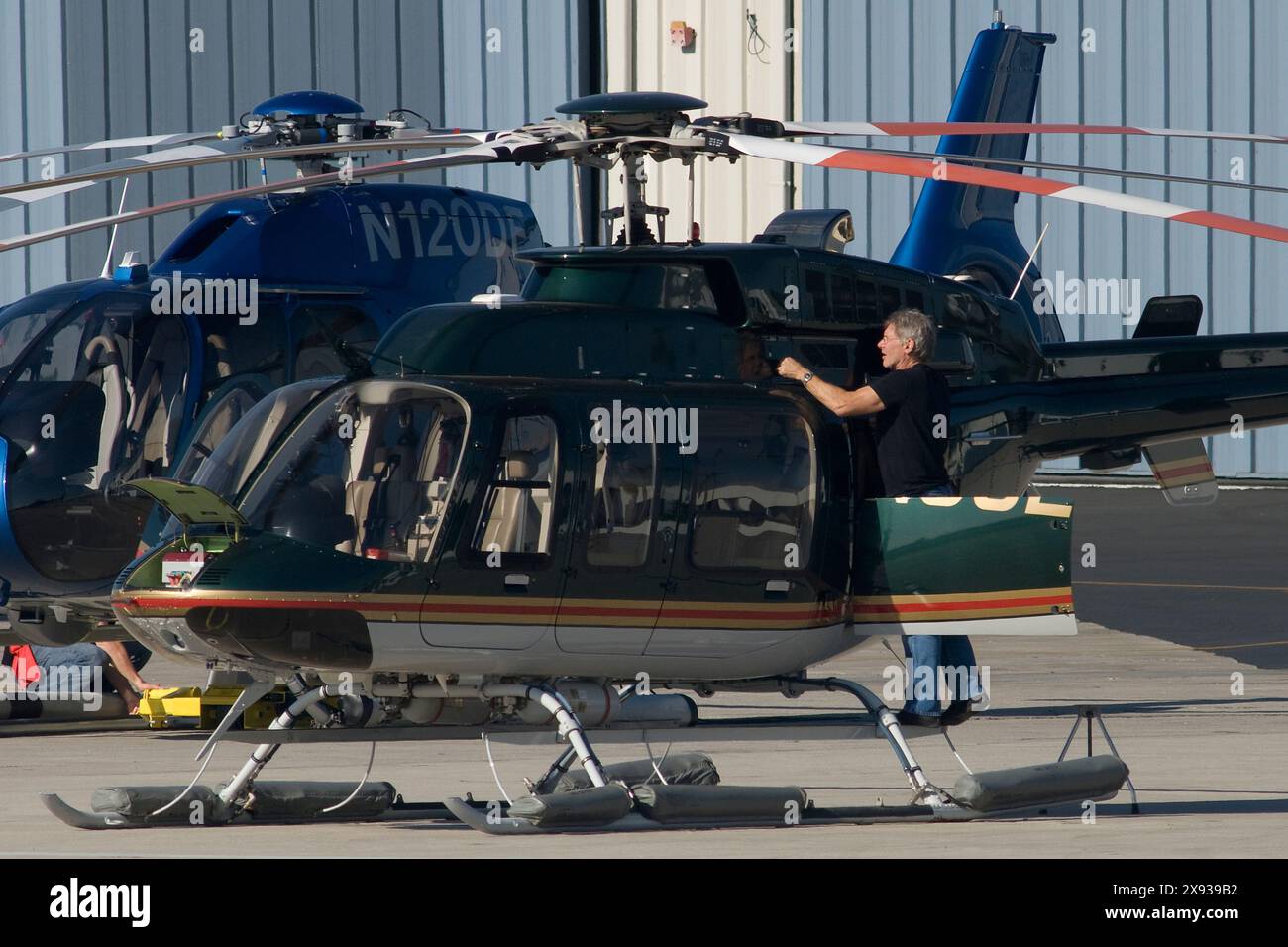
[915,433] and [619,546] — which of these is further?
[915,433]

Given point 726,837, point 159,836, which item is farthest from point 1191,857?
point 159,836

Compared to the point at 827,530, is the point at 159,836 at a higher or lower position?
lower

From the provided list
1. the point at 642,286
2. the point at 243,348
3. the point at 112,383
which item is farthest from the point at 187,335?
the point at 642,286

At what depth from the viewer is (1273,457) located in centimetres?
2753

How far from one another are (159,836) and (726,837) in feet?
7.10

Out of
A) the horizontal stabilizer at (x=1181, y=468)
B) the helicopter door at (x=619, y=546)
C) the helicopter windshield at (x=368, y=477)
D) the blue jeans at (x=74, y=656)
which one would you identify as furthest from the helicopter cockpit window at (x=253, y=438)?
the horizontal stabilizer at (x=1181, y=468)

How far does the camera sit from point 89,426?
10.9m

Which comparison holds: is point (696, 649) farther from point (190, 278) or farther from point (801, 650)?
point (190, 278)

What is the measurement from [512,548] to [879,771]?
277 centimetres

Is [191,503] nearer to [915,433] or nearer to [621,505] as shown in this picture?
[621,505]

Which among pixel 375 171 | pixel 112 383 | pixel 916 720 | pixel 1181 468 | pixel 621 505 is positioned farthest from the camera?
pixel 1181 468

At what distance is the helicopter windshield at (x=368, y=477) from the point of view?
25.8 ft

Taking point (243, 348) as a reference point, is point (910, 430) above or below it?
below

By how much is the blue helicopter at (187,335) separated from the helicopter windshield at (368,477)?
2.57m
